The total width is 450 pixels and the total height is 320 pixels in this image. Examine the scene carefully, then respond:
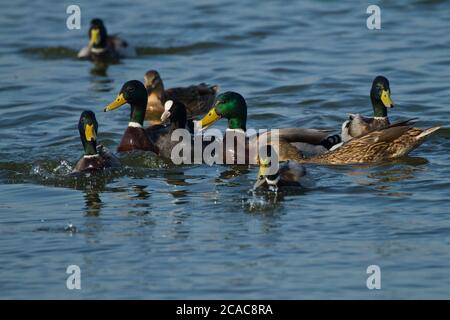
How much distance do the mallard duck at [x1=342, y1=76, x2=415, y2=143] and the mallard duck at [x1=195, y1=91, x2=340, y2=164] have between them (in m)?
0.30

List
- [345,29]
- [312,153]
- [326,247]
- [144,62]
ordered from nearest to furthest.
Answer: [326,247]
[312,153]
[144,62]
[345,29]

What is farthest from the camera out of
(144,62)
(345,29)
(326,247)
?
(345,29)

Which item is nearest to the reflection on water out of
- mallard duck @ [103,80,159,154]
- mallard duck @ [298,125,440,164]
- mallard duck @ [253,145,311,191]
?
mallard duck @ [253,145,311,191]

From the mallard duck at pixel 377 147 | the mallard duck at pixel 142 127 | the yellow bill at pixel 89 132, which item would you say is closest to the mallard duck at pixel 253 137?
the mallard duck at pixel 377 147

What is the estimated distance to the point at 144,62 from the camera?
19.4 m

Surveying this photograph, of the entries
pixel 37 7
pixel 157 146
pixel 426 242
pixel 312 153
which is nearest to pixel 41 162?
pixel 157 146

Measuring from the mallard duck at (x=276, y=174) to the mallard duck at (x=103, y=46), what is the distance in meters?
8.49

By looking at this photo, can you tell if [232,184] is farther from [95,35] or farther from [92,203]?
[95,35]

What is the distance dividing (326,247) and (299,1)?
46.3 ft

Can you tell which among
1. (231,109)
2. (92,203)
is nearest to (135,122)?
(231,109)

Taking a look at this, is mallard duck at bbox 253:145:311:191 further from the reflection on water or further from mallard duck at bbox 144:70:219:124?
mallard duck at bbox 144:70:219:124

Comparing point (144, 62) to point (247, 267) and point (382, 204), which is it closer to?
point (382, 204)

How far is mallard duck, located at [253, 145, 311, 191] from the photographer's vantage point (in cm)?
1128

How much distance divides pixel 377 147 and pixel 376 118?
1069mm
